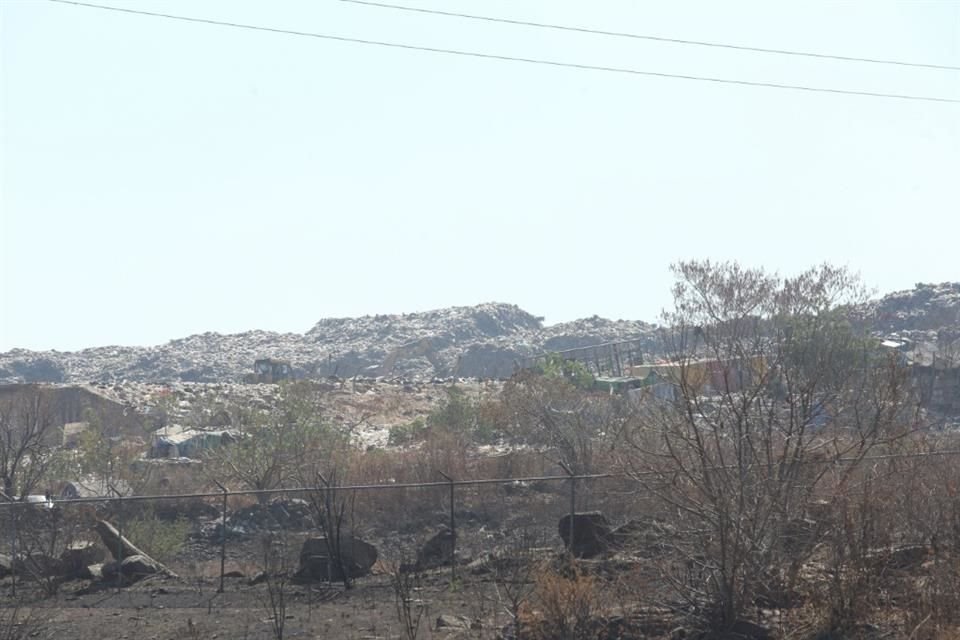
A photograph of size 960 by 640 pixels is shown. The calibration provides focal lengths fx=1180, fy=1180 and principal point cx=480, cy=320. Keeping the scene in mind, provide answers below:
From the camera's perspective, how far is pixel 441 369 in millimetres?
113750

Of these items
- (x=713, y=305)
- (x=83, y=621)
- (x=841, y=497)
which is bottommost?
(x=83, y=621)

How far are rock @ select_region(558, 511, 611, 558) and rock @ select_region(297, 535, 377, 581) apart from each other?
3527 mm

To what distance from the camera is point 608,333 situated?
130 meters

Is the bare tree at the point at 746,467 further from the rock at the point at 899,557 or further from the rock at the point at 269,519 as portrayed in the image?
the rock at the point at 269,519

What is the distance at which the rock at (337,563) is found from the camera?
64.2 ft

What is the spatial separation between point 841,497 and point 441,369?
331 ft

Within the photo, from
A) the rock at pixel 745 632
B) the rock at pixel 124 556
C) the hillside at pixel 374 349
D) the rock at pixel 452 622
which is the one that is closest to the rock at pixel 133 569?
the rock at pixel 124 556

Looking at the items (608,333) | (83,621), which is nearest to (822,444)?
(83,621)

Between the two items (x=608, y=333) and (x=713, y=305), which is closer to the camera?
(x=713, y=305)

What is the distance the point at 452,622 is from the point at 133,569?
875cm

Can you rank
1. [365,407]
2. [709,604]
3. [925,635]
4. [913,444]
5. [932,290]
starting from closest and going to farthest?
[925,635], [709,604], [913,444], [365,407], [932,290]

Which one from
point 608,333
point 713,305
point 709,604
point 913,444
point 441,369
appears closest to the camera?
point 709,604

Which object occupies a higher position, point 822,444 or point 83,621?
point 822,444

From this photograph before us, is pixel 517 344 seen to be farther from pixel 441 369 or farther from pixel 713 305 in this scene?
pixel 713 305
